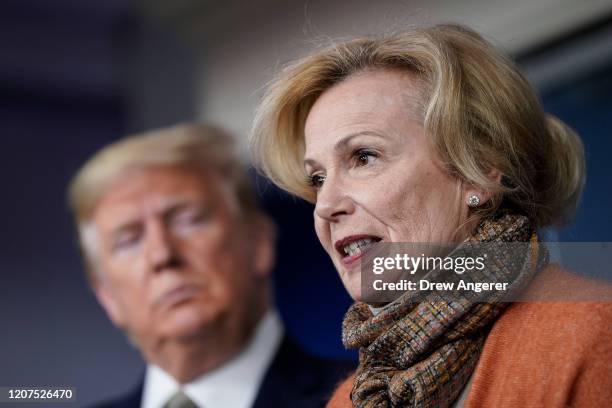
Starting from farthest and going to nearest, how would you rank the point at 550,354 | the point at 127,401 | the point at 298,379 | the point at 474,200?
the point at 127,401 → the point at 298,379 → the point at 474,200 → the point at 550,354

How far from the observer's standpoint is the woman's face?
1557 mm

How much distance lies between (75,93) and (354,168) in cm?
152

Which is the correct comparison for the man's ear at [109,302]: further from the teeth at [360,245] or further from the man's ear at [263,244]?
the teeth at [360,245]

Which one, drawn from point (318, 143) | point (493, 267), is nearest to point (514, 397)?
point (493, 267)

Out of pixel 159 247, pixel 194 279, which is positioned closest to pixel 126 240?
pixel 159 247

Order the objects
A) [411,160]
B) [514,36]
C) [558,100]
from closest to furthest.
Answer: [411,160]
[558,100]
[514,36]

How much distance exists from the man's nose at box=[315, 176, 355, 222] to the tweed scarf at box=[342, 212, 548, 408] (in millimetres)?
192

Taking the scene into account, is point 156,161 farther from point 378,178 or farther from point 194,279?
point 378,178

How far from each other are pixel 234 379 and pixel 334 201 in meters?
0.84

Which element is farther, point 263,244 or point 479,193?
point 263,244

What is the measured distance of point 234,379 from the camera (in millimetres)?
2250

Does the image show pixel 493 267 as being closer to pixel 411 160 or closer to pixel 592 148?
pixel 411 160

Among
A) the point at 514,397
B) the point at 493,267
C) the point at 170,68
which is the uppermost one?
the point at 170,68

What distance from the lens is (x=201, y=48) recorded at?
2717 mm
